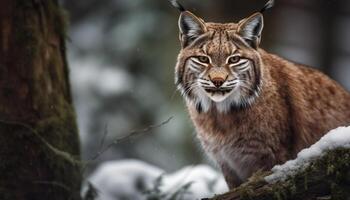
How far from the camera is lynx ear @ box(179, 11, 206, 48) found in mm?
5434

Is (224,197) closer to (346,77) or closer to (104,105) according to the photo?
(104,105)

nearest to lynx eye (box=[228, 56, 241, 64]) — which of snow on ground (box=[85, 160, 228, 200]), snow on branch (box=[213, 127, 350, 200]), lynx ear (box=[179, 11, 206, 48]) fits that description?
lynx ear (box=[179, 11, 206, 48])

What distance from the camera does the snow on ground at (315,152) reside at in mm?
4293

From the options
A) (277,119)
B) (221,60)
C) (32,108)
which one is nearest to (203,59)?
(221,60)

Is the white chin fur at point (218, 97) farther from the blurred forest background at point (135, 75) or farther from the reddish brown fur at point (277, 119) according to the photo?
the blurred forest background at point (135, 75)

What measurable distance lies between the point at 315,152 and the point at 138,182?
120 inches

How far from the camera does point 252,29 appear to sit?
544cm

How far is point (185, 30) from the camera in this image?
5512 mm

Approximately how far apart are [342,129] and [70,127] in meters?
2.28

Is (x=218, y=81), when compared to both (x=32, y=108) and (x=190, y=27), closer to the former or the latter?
(x=190, y=27)

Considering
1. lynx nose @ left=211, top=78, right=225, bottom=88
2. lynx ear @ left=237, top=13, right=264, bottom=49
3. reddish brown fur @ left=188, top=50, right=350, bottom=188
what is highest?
lynx ear @ left=237, top=13, right=264, bottom=49

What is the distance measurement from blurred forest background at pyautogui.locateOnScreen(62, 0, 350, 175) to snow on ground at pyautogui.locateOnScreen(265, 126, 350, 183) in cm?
732

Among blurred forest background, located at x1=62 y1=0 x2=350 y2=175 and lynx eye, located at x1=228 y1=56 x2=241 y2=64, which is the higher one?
lynx eye, located at x1=228 y1=56 x2=241 y2=64

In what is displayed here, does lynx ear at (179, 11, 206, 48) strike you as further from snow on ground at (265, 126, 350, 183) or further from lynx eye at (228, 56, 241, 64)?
snow on ground at (265, 126, 350, 183)
